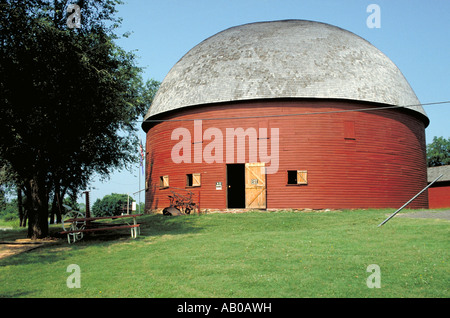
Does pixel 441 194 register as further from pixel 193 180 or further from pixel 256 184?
pixel 193 180

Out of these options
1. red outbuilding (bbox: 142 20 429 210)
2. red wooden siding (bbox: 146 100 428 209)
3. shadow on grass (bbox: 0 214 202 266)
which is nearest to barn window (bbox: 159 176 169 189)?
red outbuilding (bbox: 142 20 429 210)

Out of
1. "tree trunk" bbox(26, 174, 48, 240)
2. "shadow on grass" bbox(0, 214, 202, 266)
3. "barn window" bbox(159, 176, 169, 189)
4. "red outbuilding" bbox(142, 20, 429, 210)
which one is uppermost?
"red outbuilding" bbox(142, 20, 429, 210)

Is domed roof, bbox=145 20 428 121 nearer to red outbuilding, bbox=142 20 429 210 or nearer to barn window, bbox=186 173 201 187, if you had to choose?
red outbuilding, bbox=142 20 429 210

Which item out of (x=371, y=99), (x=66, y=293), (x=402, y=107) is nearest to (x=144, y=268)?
(x=66, y=293)

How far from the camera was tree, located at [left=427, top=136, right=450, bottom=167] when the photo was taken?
59.8 m

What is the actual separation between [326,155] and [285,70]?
4.90 m

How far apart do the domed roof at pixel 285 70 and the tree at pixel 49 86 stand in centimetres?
→ 681

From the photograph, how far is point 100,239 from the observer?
15.9 metres

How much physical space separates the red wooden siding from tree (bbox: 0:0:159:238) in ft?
22.2

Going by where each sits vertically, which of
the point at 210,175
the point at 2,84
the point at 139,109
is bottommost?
the point at 210,175

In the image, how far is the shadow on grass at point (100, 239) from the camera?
1261 cm

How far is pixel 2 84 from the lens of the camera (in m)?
14.9
